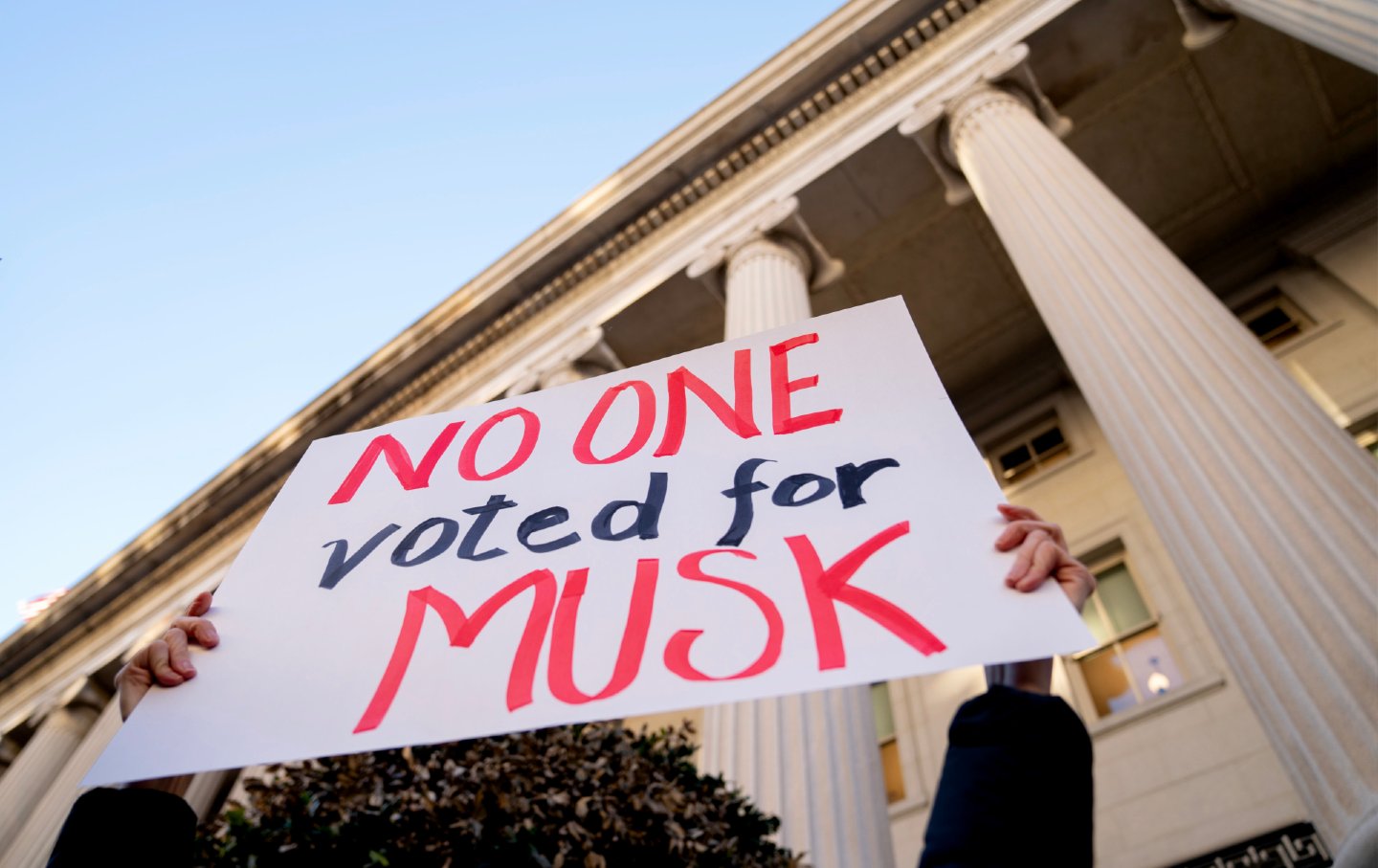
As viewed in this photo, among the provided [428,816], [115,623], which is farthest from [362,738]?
[115,623]

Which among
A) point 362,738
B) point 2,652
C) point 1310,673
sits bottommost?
point 362,738

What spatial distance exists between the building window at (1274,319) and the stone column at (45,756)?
22851 millimetres

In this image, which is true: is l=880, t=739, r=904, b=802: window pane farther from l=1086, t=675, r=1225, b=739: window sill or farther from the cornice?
the cornice

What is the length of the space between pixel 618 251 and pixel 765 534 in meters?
14.7

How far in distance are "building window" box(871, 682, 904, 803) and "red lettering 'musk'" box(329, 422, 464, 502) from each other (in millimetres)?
8873

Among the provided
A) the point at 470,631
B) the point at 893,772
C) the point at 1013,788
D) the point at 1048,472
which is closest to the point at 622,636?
the point at 470,631

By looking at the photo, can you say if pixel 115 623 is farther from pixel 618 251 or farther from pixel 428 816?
pixel 428 816

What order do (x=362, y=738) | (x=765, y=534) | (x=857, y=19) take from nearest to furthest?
(x=362, y=738), (x=765, y=534), (x=857, y=19)

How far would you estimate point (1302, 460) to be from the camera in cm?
527

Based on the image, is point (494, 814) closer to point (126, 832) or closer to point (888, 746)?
point (126, 832)

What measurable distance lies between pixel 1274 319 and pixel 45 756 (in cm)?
2369

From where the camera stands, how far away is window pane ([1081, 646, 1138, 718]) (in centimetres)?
1038

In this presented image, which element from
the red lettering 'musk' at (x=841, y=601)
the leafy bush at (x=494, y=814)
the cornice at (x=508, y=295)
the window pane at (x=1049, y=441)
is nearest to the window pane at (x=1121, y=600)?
the window pane at (x=1049, y=441)

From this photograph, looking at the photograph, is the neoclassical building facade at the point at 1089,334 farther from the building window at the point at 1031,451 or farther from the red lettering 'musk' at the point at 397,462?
the red lettering 'musk' at the point at 397,462
